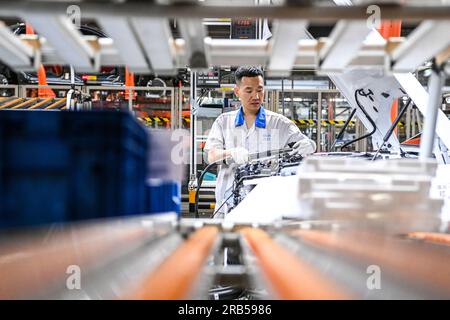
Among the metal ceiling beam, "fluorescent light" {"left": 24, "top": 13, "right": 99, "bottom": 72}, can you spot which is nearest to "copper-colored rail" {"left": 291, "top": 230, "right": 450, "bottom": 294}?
the metal ceiling beam

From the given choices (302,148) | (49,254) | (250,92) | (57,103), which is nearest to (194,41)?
(49,254)

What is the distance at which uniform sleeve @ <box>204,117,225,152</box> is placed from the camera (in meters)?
1.19

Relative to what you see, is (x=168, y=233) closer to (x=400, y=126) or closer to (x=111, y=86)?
(x=111, y=86)

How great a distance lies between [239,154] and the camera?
1.44m

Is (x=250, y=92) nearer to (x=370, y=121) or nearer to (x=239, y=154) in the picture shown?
(x=239, y=154)

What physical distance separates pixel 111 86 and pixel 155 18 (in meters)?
0.30

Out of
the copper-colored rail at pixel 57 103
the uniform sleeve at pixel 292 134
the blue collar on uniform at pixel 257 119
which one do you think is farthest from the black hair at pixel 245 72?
the copper-colored rail at pixel 57 103

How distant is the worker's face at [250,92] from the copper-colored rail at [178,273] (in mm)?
567

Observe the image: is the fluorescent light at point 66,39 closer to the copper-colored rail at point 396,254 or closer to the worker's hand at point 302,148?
the copper-colored rail at point 396,254

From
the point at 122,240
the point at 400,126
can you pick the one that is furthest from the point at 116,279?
the point at 400,126

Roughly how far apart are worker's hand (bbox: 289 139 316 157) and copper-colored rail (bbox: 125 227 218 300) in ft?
1.90

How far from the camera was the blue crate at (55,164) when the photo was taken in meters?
0.58

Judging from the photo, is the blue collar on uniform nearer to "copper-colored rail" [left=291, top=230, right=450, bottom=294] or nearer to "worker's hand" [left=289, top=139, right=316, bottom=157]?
"worker's hand" [left=289, top=139, right=316, bottom=157]

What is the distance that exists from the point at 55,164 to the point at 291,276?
36 centimetres
